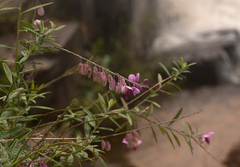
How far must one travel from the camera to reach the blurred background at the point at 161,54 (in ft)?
6.20

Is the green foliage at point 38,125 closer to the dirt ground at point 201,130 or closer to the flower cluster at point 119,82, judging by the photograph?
the flower cluster at point 119,82

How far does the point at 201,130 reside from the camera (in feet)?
7.29

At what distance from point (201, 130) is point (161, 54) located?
137 centimetres

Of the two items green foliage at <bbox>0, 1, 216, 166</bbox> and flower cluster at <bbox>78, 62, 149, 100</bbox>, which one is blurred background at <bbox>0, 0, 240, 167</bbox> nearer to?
green foliage at <bbox>0, 1, 216, 166</bbox>

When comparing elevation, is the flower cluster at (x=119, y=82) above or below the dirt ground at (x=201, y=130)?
above

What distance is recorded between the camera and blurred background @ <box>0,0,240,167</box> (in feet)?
6.20

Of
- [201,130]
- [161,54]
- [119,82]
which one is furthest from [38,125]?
[161,54]

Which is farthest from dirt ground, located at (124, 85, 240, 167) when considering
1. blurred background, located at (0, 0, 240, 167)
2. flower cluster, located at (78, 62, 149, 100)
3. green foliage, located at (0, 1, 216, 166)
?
flower cluster, located at (78, 62, 149, 100)

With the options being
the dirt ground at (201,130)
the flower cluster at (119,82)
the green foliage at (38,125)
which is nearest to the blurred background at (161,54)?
the dirt ground at (201,130)

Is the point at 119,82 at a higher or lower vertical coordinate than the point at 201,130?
higher

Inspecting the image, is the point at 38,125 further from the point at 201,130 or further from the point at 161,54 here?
the point at 161,54

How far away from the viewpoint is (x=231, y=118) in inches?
95.9

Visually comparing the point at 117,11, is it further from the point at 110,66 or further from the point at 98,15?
the point at 110,66

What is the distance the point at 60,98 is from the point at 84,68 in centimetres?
139
